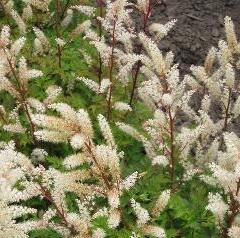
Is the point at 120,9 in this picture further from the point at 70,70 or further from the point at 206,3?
the point at 206,3

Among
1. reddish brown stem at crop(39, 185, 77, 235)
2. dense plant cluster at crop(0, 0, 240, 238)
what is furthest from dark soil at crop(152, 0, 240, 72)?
reddish brown stem at crop(39, 185, 77, 235)

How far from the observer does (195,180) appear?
765cm

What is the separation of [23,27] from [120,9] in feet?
8.34

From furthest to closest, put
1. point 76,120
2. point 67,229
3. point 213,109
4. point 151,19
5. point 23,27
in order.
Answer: point 151,19 → point 213,109 → point 23,27 → point 67,229 → point 76,120

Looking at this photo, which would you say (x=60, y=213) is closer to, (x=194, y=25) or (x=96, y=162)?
(x=96, y=162)

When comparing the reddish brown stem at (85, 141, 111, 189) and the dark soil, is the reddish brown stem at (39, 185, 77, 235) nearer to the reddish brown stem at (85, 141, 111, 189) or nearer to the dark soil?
the reddish brown stem at (85, 141, 111, 189)

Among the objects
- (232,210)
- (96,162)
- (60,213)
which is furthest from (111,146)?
(232,210)

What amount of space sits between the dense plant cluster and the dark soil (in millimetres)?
1746

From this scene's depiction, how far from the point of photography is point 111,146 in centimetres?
589

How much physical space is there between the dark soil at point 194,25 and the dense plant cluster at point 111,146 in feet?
5.73

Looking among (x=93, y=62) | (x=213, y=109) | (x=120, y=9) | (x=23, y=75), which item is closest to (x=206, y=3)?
(x=213, y=109)

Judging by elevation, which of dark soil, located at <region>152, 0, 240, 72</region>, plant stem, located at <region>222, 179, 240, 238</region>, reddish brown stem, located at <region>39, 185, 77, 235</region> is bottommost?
plant stem, located at <region>222, 179, 240, 238</region>

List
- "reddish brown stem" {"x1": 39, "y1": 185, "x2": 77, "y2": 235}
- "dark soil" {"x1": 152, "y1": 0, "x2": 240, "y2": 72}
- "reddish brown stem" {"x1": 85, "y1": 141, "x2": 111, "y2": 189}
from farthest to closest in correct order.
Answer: "dark soil" {"x1": 152, "y1": 0, "x2": 240, "y2": 72} → "reddish brown stem" {"x1": 39, "y1": 185, "x2": 77, "y2": 235} → "reddish brown stem" {"x1": 85, "y1": 141, "x2": 111, "y2": 189}

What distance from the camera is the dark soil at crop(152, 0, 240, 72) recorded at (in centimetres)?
1173
